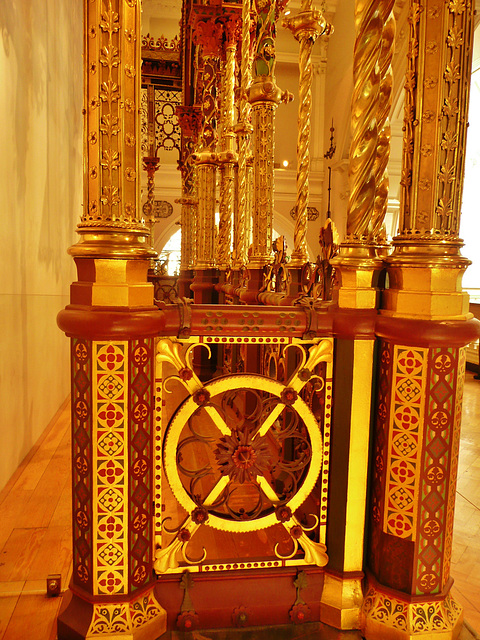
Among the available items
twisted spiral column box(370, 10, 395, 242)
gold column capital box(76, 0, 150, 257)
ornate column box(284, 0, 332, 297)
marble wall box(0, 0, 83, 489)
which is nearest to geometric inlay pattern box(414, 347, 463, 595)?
twisted spiral column box(370, 10, 395, 242)

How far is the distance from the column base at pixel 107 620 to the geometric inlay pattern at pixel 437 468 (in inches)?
35.3

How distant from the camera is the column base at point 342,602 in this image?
6.42 ft

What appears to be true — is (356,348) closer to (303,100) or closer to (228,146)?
(303,100)

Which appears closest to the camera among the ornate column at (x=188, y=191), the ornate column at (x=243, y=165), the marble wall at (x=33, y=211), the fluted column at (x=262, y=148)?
the marble wall at (x=33, y=211)

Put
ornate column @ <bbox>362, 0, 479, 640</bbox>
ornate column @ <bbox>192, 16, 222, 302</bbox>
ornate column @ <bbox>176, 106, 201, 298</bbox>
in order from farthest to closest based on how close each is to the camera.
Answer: ornate column @ <bbox>176, 106, 201, 298</bbox>
ornate column @ <bbox>192, 16, 222, 302</bbox>
ornate column @ <bbox>362, 0, 479, 640</bbox>

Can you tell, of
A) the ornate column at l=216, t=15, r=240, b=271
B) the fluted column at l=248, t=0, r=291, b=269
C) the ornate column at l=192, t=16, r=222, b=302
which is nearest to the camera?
the fluted column at l=248, t=0, r=291, b=269

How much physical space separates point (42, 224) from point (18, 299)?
0.93 meters

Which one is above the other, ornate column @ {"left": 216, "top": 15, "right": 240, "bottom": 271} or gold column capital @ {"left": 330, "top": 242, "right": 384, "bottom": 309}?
ornate column @ {"left": 216, "top": 15, "right": 240, "bottom": 271}

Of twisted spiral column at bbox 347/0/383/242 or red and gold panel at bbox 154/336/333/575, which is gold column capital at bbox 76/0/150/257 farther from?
twisted spiral column at bbox 347/0/383/242

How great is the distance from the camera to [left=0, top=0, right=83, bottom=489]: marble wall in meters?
3.19

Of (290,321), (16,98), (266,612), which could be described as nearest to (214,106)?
(16,98)

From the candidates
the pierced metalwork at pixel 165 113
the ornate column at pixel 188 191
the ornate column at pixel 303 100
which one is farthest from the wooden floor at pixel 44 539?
the pierced metalwork at pixel 165 113

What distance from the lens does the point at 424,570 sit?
74.3 inches

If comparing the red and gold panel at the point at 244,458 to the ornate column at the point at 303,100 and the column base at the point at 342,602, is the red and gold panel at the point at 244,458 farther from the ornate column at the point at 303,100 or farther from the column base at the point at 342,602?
the ornate column at the point at 303,100
